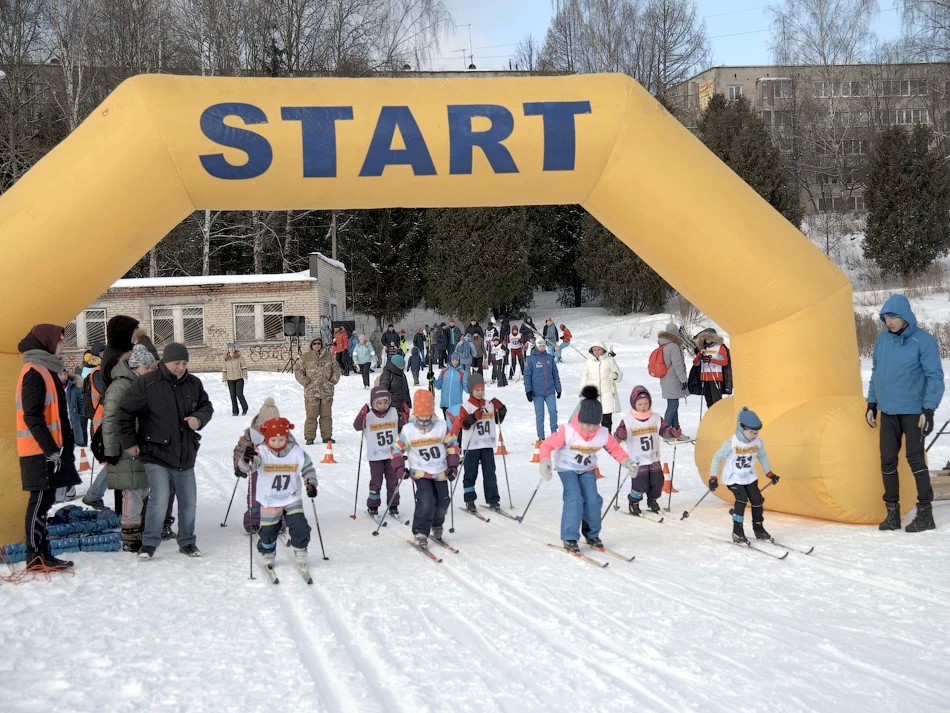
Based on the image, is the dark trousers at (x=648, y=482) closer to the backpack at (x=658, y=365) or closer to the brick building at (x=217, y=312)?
the backpack at (x=658, y=365)

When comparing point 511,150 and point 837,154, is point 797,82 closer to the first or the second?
point 837,154

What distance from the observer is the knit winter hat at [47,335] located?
6.94 meters

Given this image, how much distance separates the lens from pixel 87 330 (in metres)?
29.7

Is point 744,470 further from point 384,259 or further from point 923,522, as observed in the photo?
point 384,259

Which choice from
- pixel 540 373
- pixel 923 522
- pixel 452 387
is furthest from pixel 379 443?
pixel 540 373

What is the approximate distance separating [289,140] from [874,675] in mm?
5407

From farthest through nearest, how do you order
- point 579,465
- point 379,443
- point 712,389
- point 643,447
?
point 712,389
point 379,443
point 643,447
point 579,465

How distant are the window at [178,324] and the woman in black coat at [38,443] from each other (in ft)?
76.3

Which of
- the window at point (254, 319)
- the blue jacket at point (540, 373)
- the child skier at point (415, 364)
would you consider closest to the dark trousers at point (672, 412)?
the blue jacket at point (540, 373)

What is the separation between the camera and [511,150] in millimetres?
7605

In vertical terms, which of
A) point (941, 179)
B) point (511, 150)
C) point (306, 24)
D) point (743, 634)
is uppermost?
point (306, 24)

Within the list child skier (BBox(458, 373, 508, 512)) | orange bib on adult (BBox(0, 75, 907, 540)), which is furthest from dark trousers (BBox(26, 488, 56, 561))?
child skier (BBox(458, 373, 508, 512))

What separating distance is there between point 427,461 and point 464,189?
2.22 meters

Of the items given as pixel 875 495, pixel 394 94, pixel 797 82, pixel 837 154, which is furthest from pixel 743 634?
pixel 797 82
